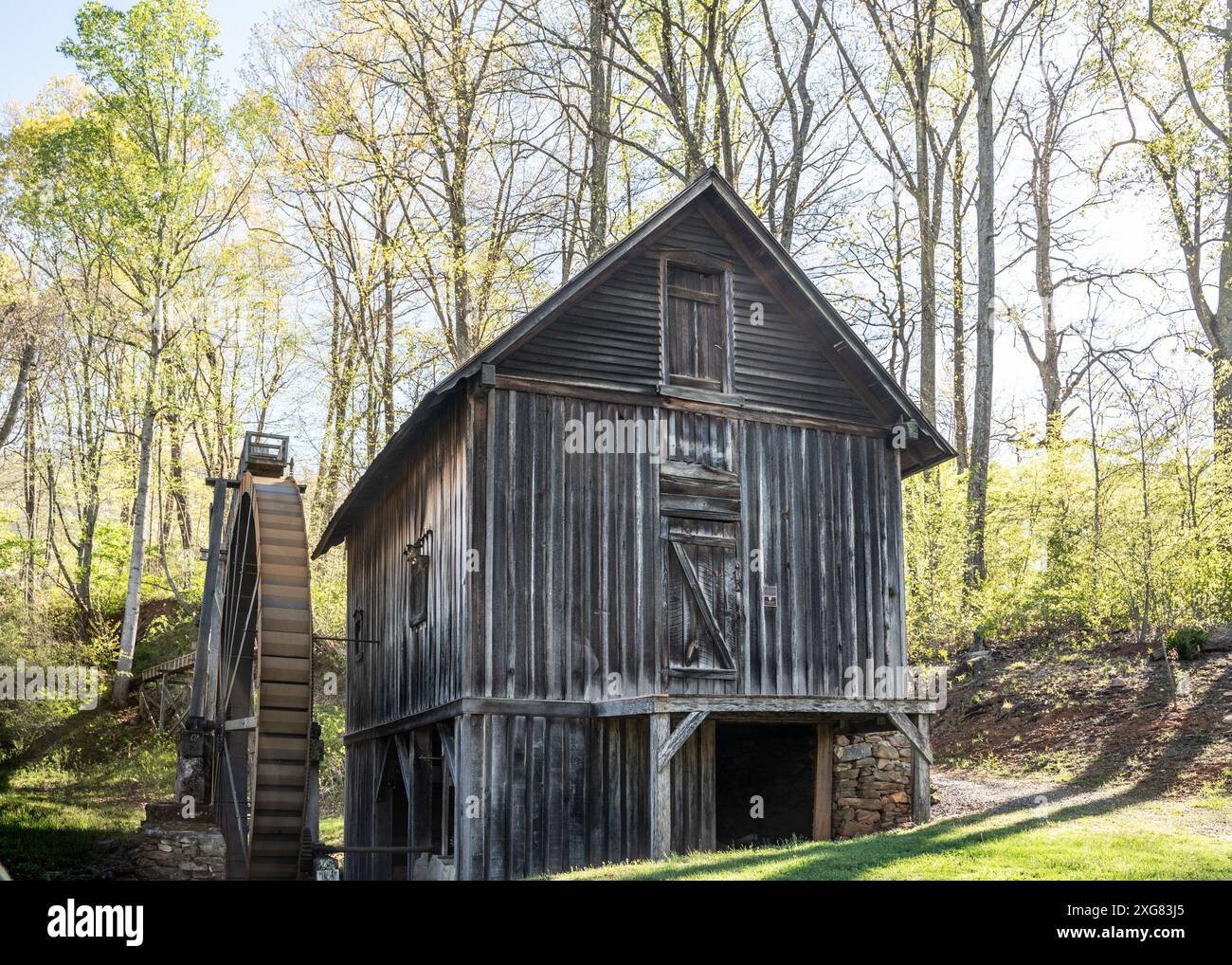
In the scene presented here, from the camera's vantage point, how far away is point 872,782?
45.3ft

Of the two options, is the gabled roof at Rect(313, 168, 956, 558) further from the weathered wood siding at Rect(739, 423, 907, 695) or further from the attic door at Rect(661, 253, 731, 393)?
the weathered wood siding at Rect(739, 423, 907, 695)

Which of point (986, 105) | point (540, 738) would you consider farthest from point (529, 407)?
point (986, 105)

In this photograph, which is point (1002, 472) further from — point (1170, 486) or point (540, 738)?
point (540, 738)

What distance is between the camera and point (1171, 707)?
55.0ft

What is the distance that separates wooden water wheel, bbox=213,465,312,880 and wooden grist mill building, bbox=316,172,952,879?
1.81 m

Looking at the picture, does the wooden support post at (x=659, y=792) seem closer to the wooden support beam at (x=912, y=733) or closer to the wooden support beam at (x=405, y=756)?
the wooden support beam at (x=912, y=733)

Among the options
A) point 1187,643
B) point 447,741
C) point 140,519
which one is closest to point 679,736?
point 447,741

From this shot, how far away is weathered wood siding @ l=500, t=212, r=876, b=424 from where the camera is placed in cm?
1401

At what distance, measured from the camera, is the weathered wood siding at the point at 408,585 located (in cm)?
1369

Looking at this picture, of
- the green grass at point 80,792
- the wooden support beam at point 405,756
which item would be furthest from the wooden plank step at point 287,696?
the green grass at point 80,792

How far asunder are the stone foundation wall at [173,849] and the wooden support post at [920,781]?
838 cm

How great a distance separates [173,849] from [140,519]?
12.4 m

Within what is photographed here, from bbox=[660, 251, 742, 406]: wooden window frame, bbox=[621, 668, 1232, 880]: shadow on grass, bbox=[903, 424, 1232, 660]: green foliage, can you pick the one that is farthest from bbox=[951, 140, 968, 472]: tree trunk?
bbox=[660, 251, 742, 406]: wooden window frame
